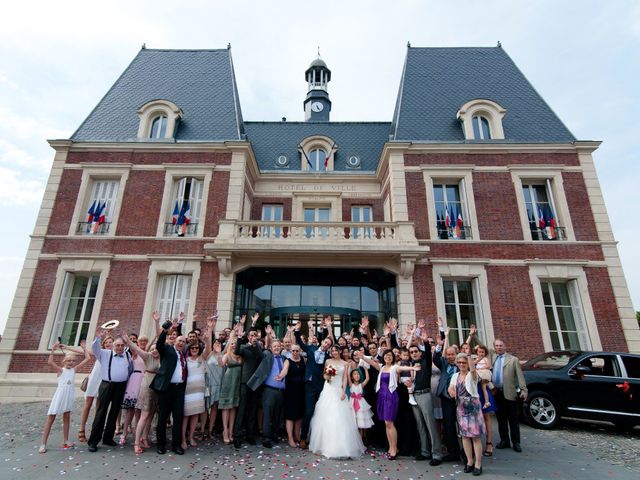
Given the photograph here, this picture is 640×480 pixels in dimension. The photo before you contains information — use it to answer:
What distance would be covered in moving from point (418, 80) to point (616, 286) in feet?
37.0

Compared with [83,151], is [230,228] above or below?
below

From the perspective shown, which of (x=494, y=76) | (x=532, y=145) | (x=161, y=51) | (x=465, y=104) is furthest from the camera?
(x=161, y=51)

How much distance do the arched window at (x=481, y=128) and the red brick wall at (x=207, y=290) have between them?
11.2 meters

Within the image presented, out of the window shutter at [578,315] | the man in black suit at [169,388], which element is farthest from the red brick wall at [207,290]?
the window shutter at [578,315]

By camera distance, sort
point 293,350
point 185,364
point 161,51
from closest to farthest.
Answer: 1. point 185,364
2. point 293,350
3. point 161,51

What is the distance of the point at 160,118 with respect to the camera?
13.9 meters

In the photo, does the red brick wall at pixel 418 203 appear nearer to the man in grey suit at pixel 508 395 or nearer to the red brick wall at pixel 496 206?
the red brick wall at pixel 496 206

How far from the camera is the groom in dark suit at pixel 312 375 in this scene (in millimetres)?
5707

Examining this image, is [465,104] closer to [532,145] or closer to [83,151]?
[532,145]

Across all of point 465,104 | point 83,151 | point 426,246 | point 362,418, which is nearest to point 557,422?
point 362,418

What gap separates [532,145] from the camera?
1258 cm

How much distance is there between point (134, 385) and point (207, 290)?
18.2 feet

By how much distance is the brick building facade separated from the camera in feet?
35.8

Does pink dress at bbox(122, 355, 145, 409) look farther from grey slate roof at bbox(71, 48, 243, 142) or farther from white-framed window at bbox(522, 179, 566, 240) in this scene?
white-framed window at bbox(522, 179, 566, 240)
